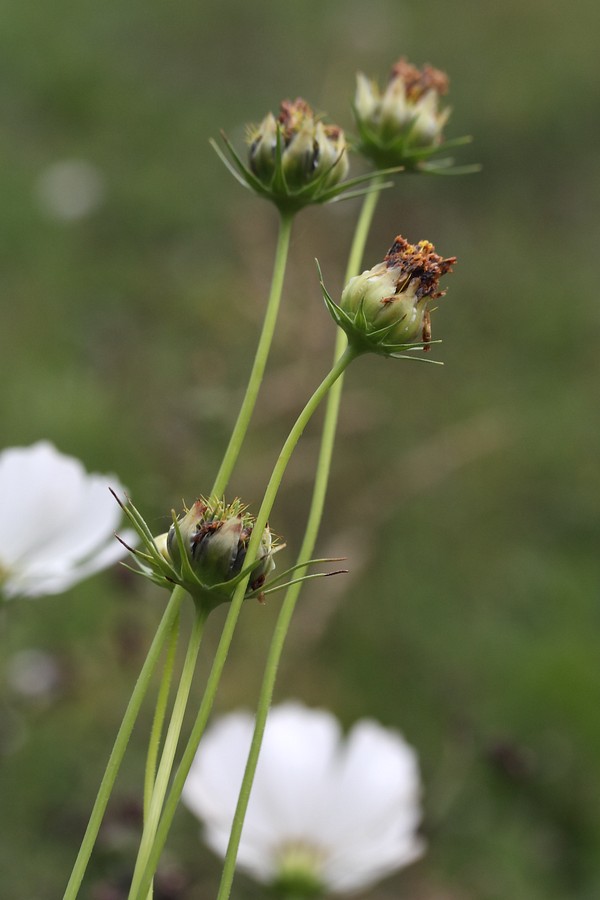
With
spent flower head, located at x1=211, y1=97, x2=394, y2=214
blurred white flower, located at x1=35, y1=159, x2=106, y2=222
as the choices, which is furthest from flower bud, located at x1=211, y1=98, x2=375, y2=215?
blurred white flower, located at x1=35, y1=159, x2=106, y2=222

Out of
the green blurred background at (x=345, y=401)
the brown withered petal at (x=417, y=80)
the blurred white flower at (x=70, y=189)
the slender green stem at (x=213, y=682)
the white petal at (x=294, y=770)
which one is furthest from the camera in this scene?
the blurred white flower at (x=70, y=189)

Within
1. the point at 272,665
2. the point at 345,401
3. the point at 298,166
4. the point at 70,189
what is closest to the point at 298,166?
the point at 298,166

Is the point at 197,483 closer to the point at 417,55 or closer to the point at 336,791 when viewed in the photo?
the point at 336,791

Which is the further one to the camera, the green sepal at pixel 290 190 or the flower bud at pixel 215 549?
the green sepal at pixel 290 190

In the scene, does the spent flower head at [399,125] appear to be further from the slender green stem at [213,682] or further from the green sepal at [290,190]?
the slender green stem at [213,682]

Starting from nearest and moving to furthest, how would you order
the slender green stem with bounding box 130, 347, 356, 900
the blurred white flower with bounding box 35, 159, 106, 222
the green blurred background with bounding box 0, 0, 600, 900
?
the slender green stem with bounding box 130, 347, 356, 900
the green blurred background with bounding box 0, 0, 600, 900
the blurred white flower with bounding box 35, 159, 106, 222

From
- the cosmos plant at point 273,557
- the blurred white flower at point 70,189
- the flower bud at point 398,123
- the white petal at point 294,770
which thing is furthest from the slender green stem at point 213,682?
the blurred white flower at point 70,189

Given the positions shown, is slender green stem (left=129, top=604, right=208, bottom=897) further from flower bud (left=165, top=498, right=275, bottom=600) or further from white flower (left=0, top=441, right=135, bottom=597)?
white flower (left=0, top=441, right=135, bottom=597)
